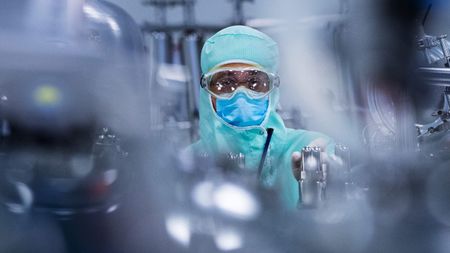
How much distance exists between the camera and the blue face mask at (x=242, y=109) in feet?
3.43

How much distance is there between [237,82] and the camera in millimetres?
1050

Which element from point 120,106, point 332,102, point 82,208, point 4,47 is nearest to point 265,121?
point 332,102

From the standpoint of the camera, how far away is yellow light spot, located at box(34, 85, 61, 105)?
39.9 inches

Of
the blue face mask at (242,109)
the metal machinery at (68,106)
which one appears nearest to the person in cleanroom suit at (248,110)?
the blue face mask at (242,109)

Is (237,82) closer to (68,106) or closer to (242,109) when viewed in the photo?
(242,109)

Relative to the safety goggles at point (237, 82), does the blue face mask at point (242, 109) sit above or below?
below

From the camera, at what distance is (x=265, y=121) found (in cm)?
106

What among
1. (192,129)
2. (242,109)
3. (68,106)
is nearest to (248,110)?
(242,109)

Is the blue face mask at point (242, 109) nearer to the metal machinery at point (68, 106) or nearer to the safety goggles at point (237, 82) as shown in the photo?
the safety goggles at point (237, 82)

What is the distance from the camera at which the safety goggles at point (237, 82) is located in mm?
1049

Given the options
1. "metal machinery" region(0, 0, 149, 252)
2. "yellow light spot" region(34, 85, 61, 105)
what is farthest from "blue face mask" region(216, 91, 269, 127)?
"yellow light spot" region(34, 85, 61, 105)

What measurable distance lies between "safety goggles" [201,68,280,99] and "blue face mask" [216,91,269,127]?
0.01 m

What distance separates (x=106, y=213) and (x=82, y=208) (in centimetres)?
5

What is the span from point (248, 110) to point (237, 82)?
6 cm
